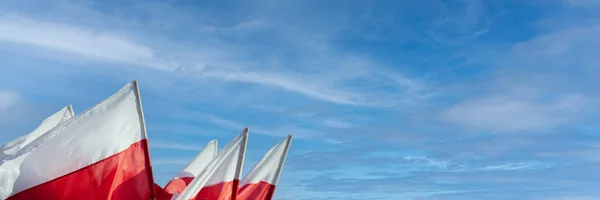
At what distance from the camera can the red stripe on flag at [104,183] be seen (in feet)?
88.7

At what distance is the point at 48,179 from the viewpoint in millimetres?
27062

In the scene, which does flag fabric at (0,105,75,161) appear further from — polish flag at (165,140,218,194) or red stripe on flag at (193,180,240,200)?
red stripe on flag at (193,180,240,200)

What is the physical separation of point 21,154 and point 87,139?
2.57 m

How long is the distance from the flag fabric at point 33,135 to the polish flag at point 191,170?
6406 mm

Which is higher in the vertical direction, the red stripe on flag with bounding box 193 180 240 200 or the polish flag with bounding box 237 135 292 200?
the polish flag with bounding box 237 135 292 200

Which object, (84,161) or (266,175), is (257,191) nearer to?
(266,175)

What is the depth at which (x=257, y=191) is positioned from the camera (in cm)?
3538

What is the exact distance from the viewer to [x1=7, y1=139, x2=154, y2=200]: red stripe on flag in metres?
27.0

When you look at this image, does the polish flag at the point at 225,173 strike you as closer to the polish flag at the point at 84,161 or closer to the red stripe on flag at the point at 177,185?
the polish flag at the point at 84,161

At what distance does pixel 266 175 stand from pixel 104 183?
10172mm

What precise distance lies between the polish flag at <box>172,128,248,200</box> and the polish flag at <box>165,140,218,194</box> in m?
→ 6.82

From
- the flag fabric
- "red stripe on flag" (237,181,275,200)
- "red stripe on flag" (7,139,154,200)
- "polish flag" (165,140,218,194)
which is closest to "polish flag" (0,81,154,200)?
"red stripe on flag" (7,139,154,200)

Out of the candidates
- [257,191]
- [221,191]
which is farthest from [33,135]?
[257,191]

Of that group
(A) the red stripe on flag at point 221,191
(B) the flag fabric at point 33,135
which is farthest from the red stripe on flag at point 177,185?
(A) the red stripe on flag at point 221,191
